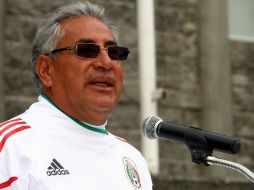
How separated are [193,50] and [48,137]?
6.11 m

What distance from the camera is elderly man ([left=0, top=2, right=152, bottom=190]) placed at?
12.5ft

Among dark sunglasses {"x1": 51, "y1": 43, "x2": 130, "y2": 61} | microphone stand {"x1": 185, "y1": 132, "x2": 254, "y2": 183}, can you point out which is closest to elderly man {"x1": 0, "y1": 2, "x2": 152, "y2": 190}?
dark sunglasses {"x1": 51, "y1": 43, "x2": 130, "y2": 61}

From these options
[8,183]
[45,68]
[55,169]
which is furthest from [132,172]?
[8,183]

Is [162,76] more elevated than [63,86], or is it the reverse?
[63,86]

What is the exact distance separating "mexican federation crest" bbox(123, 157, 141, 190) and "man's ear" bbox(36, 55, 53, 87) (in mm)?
505

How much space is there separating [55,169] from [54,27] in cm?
71

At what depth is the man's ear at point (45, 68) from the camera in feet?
13.7

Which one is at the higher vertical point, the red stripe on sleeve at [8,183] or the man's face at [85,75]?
the man's face at [85,75]

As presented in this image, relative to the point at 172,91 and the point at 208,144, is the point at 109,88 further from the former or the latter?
the point at 172,91

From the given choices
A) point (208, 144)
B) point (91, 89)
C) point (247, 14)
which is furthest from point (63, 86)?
point (247, 14)

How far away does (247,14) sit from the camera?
10.4 meters

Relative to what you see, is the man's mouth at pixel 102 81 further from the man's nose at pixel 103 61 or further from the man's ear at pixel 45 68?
the man's ear at pixel 45 68

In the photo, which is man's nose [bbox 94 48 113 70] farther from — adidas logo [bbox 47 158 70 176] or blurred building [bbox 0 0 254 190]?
blurred building [bbox 0 0 254 190]

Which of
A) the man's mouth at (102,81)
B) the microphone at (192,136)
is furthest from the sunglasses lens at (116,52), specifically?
the microphone at (192,136)
